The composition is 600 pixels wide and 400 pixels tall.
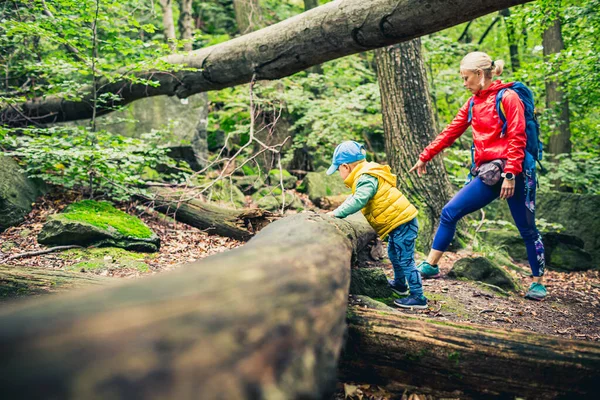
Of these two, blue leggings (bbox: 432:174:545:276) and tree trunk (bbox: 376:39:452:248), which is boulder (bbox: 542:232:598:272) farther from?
blue leggings (bbox: 432:174:545:276)

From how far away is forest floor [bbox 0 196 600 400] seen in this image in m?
3.73

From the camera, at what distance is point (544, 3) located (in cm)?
628

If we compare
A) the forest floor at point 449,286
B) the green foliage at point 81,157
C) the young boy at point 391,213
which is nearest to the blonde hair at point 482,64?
the young boy at point 391,213

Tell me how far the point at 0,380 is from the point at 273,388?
25.0 inches

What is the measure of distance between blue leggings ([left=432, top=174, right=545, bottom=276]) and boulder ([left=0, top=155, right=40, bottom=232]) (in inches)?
222

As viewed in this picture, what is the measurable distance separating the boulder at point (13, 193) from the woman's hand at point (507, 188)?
6.22m

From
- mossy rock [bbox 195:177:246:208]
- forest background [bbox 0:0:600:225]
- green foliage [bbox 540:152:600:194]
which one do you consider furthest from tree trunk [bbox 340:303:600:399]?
green foliage [bbox 540:152:600:194]

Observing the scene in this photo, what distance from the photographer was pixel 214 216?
20.0 feet

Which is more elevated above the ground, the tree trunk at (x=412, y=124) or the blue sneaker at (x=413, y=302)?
the tree trunk at (x=412, y=124)

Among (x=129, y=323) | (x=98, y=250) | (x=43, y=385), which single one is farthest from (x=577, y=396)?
(x=98, y=250)

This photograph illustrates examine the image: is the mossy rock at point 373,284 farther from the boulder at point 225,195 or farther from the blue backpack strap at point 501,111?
the boulder at point 225,195

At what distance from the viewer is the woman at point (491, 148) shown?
3766 millimetres

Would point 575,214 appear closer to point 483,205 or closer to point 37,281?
point 483,205

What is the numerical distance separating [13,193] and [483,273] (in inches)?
259
